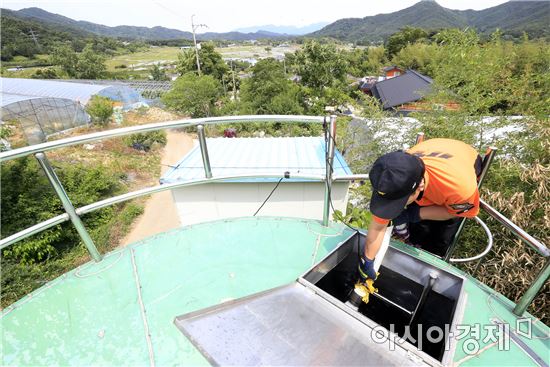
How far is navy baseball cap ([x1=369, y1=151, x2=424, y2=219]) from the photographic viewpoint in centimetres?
140

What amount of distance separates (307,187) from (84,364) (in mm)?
5304

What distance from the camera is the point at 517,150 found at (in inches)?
135

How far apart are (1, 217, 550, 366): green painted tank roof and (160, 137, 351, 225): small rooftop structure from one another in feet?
12.4

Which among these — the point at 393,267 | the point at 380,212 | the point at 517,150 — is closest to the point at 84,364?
the point at 380,212

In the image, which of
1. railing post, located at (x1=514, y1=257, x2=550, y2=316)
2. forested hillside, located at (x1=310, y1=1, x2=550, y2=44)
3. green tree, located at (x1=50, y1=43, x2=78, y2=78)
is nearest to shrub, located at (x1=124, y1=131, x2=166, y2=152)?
railing post, located at (x1=514, y1=257, x2=550, y2=316)

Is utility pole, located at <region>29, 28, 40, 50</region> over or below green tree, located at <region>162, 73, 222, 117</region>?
over

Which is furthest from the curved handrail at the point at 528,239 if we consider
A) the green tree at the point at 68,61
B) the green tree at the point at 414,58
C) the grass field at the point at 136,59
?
the grass field at the point at 136,59

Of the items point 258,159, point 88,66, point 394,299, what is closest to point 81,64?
point 88,66

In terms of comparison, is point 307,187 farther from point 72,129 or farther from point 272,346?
point 72,129

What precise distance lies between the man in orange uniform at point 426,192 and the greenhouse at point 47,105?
17765mm

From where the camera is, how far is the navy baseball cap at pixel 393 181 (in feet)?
4.60

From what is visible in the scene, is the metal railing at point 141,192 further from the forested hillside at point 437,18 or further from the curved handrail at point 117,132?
the forested hillside at point 437,18

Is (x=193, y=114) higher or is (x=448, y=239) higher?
(x=448, y=239)

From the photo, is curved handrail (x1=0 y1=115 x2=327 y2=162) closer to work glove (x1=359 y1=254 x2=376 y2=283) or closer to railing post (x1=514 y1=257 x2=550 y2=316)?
work glove (x1=359 y1=254 x2=376 y2=283)
